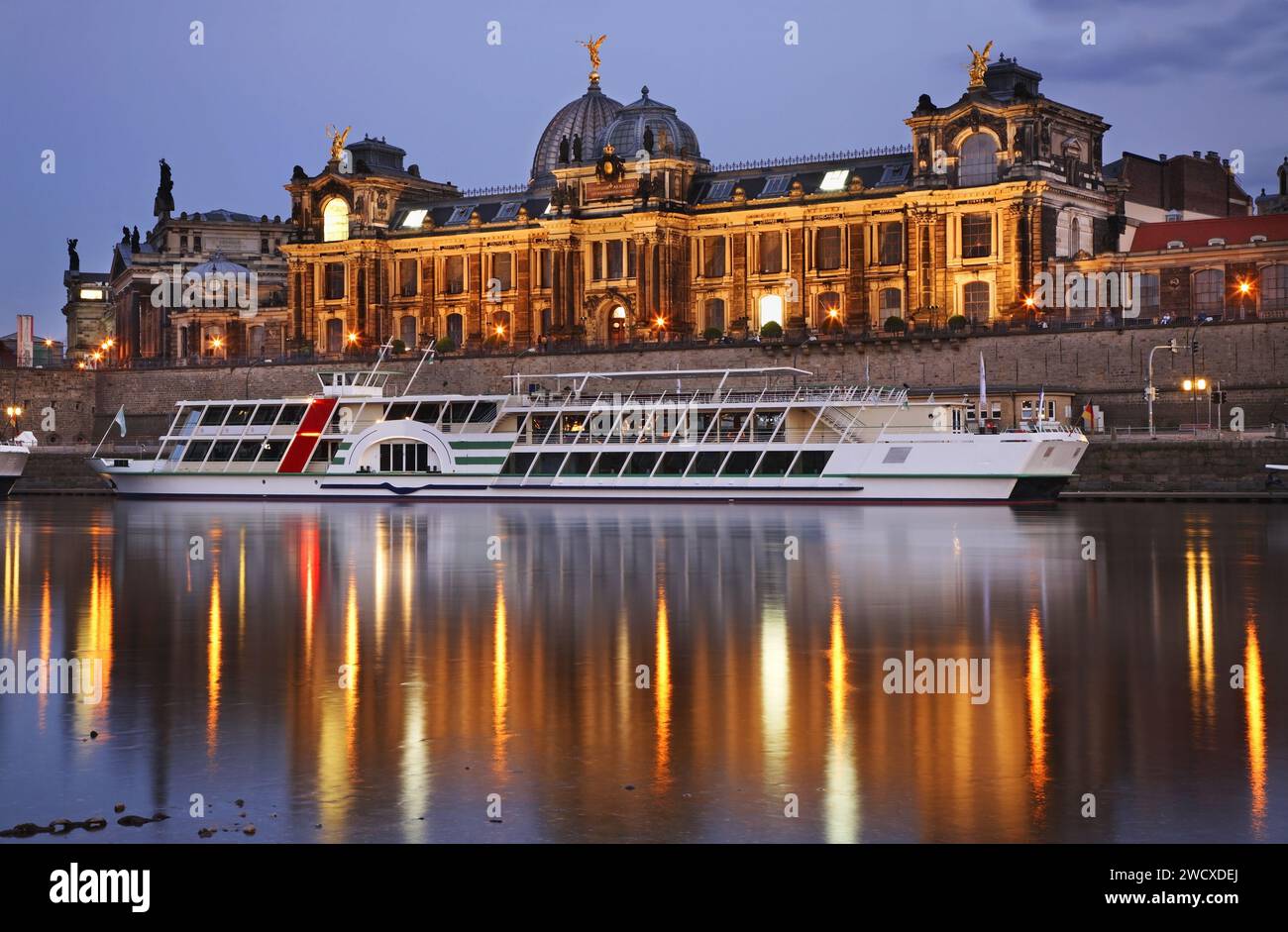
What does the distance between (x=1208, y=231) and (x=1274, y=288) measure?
743cm

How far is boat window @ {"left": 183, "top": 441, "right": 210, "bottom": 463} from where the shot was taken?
7943cm

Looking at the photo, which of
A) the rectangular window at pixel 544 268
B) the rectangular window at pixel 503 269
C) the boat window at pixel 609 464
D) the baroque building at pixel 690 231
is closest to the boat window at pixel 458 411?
the boat window at pixel 609 464

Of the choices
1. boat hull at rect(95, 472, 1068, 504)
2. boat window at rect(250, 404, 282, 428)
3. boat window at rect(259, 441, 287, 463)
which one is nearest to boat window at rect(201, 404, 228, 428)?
boat window at rect(250, 404, 282, 428)

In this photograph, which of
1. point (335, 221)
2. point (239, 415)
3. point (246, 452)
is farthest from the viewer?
point (335, 221)

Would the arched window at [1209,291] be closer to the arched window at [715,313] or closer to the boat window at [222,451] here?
the arched window at [715,313]

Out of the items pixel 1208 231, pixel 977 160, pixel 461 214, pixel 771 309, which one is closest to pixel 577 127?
pixel 461 214

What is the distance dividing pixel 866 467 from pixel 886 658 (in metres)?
45.7

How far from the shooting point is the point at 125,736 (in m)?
15.8

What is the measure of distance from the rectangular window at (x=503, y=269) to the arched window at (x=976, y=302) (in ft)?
102

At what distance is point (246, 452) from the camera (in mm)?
78000

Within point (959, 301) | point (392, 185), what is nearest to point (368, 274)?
point (392, 185)

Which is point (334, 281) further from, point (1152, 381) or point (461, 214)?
point (1152, 381)

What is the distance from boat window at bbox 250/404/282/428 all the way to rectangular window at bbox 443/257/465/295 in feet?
115

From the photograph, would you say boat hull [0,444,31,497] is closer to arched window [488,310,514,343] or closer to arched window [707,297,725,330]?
arched window [488,310,514,343]
